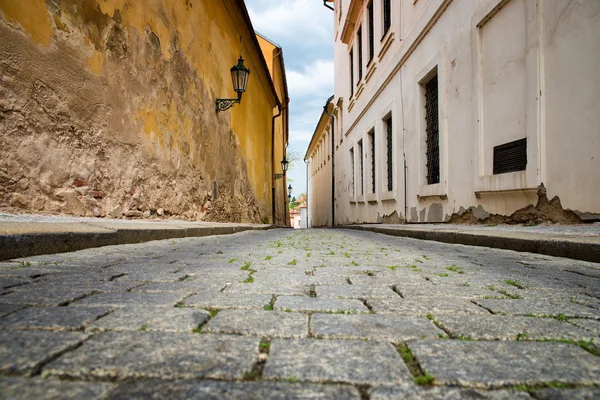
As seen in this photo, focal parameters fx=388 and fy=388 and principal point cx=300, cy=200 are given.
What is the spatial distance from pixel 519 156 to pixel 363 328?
475 cm

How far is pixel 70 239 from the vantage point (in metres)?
3.09

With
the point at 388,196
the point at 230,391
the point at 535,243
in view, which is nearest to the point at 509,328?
the point at 230,391

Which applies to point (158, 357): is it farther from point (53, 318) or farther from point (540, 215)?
point (540, 215)

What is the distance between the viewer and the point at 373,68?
12367 millimetres

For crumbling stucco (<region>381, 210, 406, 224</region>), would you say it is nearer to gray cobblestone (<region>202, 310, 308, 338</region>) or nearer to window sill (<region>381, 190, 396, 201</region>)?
window sill (<region>381, 190, 396, 201</region>)

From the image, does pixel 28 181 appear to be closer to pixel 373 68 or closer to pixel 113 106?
pixel 113 106

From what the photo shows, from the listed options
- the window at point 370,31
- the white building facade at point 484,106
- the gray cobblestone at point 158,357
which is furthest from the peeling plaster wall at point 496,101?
the gray cobblestone at point 158,357

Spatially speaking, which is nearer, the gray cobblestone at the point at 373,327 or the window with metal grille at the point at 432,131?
the gray cobblestone at the point at 373,327

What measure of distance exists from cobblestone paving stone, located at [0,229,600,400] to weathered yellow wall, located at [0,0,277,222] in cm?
196

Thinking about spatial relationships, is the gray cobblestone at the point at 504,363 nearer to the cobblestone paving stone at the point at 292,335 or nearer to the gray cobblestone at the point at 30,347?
the cobblestone paving stone at the point at 292,335

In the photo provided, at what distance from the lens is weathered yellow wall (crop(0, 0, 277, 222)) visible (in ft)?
11.8

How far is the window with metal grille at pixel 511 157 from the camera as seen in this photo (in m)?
5.07

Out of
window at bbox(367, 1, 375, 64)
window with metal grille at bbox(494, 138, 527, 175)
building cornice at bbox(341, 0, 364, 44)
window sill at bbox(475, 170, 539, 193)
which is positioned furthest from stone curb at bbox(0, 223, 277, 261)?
building cornice at bbox(341, 0, 364, 44)

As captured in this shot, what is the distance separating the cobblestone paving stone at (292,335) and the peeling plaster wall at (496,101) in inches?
100
